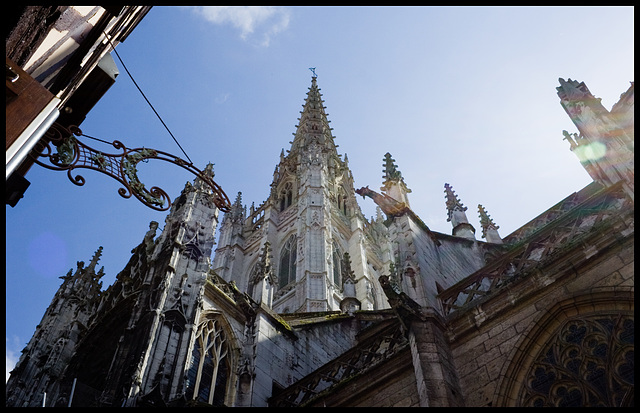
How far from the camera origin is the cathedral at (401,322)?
23.4ft

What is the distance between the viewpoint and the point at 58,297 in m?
16.9

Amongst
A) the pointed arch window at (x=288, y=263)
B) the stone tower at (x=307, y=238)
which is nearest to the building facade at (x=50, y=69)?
the stone tower at (x=307, y=238)

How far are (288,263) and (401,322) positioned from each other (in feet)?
79.3

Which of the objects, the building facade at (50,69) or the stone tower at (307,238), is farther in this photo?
the stone tower at (307,238)

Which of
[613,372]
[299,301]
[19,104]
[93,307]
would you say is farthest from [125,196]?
[299,301]

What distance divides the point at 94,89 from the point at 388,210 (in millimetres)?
6558

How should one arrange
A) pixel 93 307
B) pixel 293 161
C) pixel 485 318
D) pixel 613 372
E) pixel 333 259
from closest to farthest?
pixel 613 372
pixel 485 318
pixel 93 307
pixel 333 259
pixel 293 161

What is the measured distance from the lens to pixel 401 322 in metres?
8.28

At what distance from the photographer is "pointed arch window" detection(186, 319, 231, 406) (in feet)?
36.3

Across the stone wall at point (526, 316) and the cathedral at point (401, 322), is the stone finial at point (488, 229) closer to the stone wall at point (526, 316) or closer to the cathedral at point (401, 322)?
the cathedral at point (401, 322)

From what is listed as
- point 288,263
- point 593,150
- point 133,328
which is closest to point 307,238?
point 288,263

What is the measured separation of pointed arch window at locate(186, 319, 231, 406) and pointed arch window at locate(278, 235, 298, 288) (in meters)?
17.9

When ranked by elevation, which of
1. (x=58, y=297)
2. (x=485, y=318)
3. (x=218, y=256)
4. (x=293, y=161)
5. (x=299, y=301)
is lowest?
(x=485, y=318)

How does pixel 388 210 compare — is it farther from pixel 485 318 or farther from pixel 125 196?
pixel 125 196
